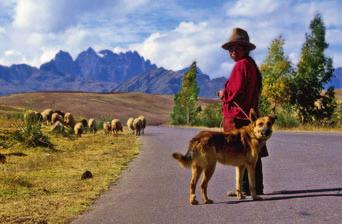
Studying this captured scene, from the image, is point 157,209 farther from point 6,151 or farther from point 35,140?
point 35,140

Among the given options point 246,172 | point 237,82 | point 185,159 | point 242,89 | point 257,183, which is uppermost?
point 237,82

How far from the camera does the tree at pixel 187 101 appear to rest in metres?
72.0

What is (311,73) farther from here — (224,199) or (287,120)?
(224,199)

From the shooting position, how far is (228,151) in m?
8.55

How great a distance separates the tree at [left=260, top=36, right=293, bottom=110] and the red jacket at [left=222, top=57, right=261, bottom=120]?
3206 cm

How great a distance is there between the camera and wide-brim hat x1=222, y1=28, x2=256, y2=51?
30.0 feet

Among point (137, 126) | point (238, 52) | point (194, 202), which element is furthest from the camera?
point (137, 126)

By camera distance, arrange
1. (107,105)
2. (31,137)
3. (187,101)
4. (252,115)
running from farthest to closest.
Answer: (107,105)
(187,101)
(31,137)
(252,115)

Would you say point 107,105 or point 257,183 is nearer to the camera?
point 257,183

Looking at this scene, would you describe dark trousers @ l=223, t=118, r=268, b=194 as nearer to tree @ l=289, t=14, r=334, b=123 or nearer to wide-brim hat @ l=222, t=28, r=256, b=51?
wide-brim hat @ l=222, t=28, r=256, b=51

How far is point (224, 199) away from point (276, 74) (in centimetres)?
3363

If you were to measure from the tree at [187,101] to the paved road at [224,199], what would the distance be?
5758cm

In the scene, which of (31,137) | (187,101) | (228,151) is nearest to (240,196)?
(228,151)

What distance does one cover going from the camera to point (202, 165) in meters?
8.33
